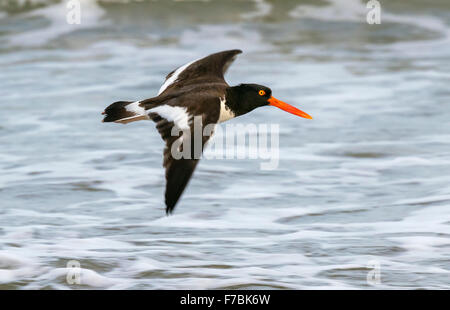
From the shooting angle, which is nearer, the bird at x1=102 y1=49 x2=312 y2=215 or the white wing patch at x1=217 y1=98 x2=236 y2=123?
the bird at x1=102 y1=49 x2=312 y2=215

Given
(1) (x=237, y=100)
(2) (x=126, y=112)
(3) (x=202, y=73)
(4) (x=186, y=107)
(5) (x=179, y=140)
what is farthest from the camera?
(3) (x=202, y=73)

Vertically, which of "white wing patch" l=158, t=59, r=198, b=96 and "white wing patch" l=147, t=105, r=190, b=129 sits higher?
"white wing patch" l=158, t=59, r=198, b=96

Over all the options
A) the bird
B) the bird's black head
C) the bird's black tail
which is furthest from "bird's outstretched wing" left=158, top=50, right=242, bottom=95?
the bird's black tail

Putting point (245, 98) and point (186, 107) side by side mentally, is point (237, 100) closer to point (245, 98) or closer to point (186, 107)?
point (245, 98)

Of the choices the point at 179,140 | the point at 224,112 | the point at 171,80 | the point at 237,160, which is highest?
the point at 171,80

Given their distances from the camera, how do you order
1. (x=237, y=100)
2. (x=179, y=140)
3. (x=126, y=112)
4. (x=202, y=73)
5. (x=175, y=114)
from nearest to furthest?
1. (x=179, y=140)
2. (x=175, y=114)
3. (x=126, y=112)
4. (x=237, y=100)
5. (x=202, y=73)

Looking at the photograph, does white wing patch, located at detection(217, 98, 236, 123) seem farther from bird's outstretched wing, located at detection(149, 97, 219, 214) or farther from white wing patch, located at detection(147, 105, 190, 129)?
white wing patch, located at detection(147, 105, 190, 129)

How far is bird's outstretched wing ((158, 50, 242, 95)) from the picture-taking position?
6673 millimetres

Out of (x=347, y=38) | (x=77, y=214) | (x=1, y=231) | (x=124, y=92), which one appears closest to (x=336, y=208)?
(x=77, y=214)

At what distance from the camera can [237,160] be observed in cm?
919

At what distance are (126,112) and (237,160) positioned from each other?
136 inches

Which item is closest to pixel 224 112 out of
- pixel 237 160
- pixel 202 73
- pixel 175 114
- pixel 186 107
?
pixel 186 107

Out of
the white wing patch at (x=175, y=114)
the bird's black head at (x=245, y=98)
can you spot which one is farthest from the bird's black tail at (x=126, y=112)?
the bird's black head at (x=245, y=98)

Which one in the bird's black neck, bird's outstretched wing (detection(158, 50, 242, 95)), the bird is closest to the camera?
the bird
